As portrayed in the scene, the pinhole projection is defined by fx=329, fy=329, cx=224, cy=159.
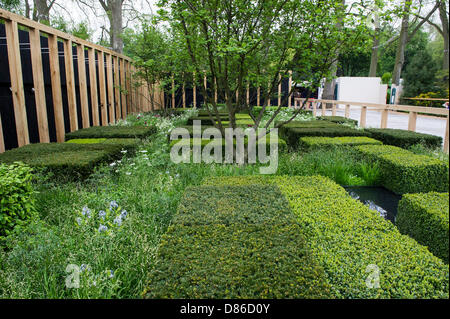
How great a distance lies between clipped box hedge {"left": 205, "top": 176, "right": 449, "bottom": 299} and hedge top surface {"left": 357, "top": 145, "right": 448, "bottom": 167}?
2136 mm

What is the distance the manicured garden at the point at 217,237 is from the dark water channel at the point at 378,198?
0.22 m

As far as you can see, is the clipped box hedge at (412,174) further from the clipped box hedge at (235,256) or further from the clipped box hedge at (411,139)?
the clipped box hedge at (235,256)

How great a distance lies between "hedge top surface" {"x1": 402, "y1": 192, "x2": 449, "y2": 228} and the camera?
2.71m

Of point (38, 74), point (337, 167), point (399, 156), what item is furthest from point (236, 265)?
point (38, 74)

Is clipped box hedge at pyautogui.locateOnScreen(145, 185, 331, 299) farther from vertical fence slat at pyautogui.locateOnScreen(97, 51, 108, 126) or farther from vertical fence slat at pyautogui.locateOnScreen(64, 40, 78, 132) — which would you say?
vertical fence slat at pyautogui.locateOnScreen(97, 51, 108, 126)

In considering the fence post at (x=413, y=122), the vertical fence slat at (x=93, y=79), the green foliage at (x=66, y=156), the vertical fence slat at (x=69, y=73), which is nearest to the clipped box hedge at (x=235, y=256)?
the green foliage at (x=66, y=156)

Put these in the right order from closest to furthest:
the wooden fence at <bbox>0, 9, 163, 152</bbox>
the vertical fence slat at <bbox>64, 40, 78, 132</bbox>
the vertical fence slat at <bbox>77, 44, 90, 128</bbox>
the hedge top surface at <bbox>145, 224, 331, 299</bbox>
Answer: the hedge top surface at <bbox>145, 224, 331, 299</bbox>
the wooden fence at <bbox>0, 9, 163, 152</bbox>
the vertical fence slat at <bbox>64, 40, 78, 132</bbox>
the vertical fence slat at <bbox>77, 44, 90, 128</bbox>

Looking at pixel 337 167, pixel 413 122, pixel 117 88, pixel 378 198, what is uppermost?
pixel 117 88

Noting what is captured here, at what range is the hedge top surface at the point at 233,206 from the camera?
2.70m

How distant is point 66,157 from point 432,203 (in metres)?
4.56

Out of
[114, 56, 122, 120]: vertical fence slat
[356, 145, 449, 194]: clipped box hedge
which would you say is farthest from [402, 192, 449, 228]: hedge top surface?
[114, 56, 122, 120]: vertical fence slat

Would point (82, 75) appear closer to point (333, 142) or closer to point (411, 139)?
point (333, 142)

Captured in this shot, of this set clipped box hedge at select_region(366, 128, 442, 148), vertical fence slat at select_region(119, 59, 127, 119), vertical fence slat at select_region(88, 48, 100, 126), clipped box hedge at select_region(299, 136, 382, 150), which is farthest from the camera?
vertical fence slat at select_region(119, 59, 127, 119)

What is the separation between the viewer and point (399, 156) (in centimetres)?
527
